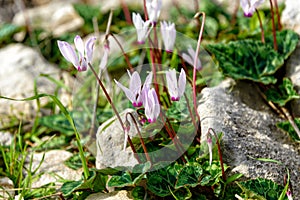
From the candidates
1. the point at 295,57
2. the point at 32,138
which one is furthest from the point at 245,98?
the point at 32,138

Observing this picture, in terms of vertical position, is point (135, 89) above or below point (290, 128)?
above

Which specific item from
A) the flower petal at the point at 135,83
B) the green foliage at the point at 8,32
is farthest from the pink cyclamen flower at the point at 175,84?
the green foliage at the point at 8,32

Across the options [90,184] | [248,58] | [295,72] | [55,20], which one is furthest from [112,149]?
[55,20]

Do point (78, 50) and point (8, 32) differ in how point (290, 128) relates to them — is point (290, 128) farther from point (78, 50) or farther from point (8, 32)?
point (8, 32)

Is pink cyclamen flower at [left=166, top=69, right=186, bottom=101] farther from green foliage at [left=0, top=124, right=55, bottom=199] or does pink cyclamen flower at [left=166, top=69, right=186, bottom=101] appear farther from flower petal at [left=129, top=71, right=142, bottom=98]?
green foliage at [left=0, top=124, right=55, bottom=199]

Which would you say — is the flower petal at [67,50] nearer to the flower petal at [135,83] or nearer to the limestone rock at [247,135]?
the flower petal at [135,83]

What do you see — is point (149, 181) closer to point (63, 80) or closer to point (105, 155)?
point (105, 155)

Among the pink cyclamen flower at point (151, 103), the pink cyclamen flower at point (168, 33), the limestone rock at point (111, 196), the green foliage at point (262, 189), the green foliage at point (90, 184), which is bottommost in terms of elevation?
the limestone rock at point (111, 196)
